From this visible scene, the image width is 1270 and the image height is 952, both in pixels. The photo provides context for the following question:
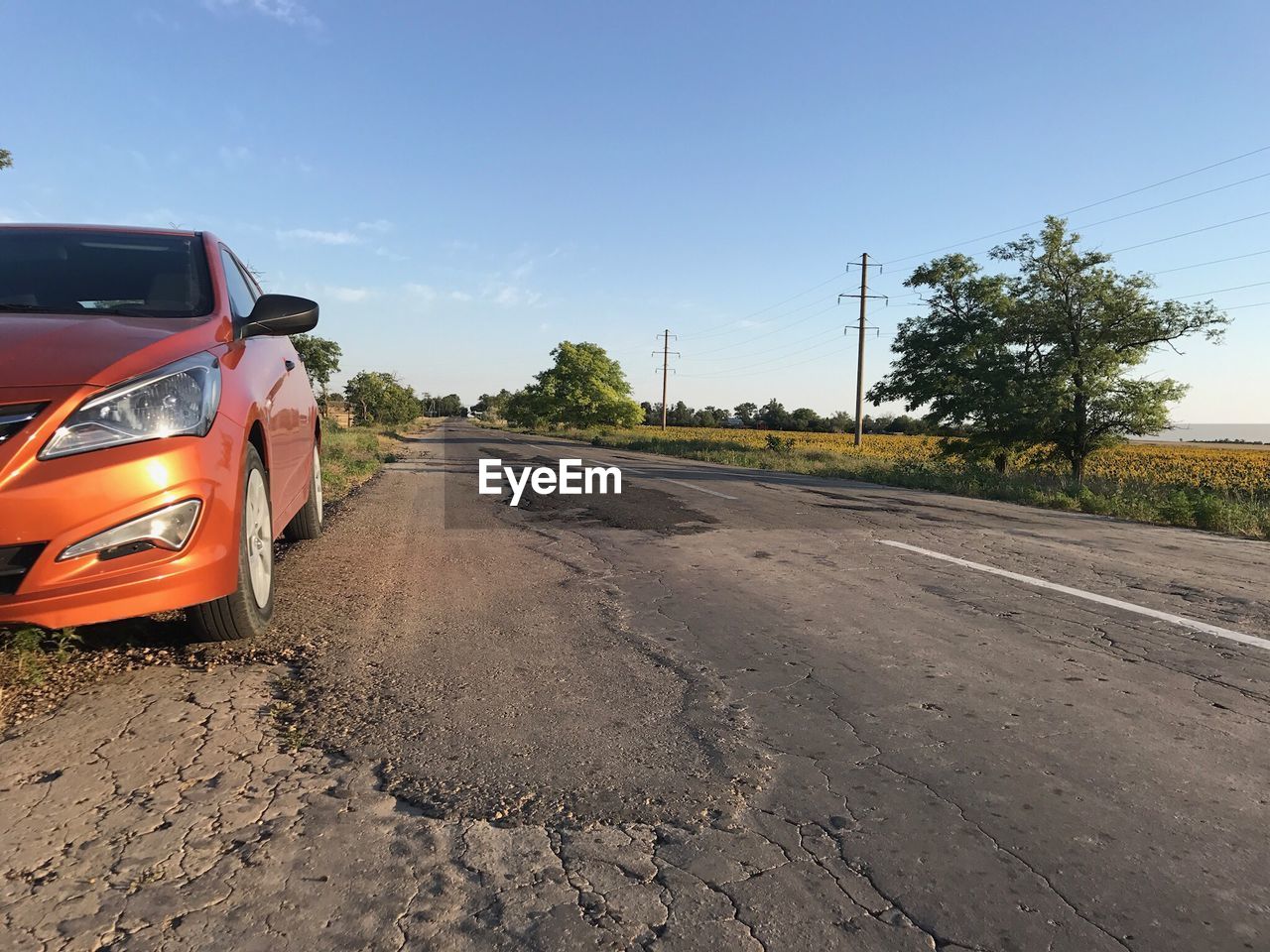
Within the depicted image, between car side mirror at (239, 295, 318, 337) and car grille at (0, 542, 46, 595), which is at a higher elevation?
car side mirror at (239, 295, 318, 337)

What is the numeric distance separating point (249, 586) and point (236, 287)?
2.08 meters

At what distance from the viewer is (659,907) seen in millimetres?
1845

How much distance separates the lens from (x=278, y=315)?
3975 millimetres

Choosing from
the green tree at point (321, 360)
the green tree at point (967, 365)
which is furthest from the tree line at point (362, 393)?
the green tree at point (967, 365)

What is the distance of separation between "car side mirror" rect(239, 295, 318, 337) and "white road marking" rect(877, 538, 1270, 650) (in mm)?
5050

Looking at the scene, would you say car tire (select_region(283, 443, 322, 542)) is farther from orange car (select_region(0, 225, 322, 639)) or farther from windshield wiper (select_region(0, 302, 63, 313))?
windshield wiper (select_region(0, 302, 63, 313))

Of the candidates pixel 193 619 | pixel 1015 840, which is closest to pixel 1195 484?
pixel 1015 840

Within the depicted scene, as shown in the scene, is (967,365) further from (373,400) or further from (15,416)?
(373,400)

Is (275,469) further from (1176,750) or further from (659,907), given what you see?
(1176,750)

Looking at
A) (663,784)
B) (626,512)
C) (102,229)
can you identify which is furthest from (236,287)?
(626,512)

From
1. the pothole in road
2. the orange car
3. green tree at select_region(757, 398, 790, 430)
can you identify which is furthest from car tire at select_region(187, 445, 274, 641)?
green tree at select_region(757, 398, 790, 430)

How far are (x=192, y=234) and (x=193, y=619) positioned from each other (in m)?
2.34

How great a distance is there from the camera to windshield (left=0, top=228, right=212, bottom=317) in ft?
12.2

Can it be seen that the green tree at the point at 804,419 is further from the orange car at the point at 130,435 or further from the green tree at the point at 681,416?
the orange car at the point at 130,435
